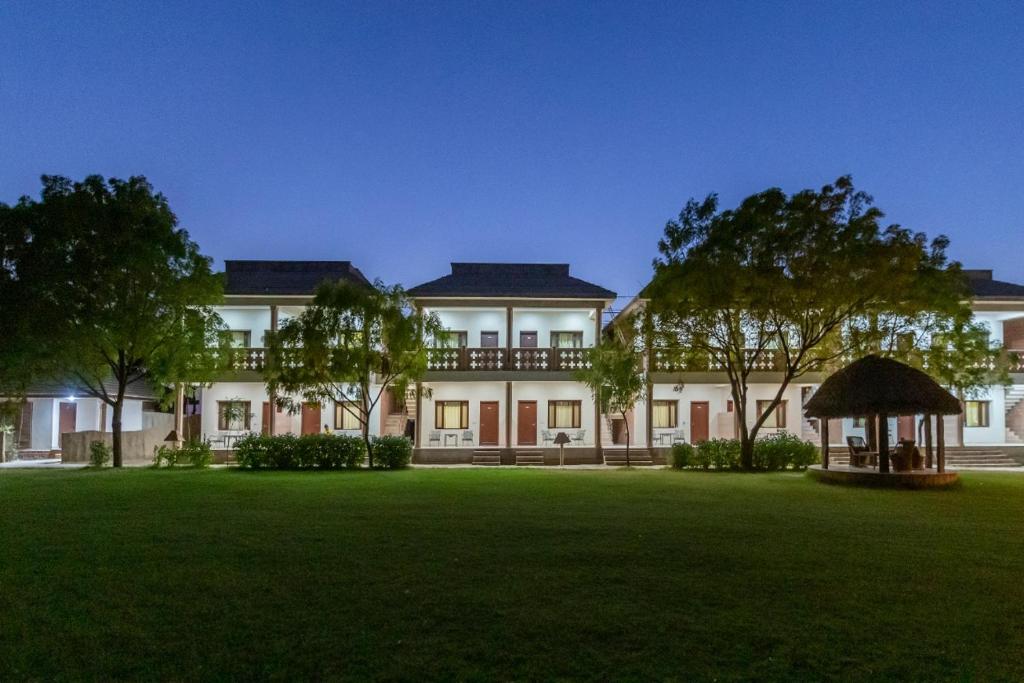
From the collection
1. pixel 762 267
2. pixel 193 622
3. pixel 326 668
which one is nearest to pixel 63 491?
pixel 193 622

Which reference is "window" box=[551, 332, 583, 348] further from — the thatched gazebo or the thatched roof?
the thatched roof

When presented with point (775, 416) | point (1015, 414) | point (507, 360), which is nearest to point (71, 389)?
point (507, 360)

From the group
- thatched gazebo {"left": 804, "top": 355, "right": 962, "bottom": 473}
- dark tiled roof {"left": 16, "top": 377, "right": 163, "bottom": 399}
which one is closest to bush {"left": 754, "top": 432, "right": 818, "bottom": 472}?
thatched gazebo {"left": 804, "top": 355, "right": 962, "bottom": 473}

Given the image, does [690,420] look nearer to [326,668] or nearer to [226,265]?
[226,265]

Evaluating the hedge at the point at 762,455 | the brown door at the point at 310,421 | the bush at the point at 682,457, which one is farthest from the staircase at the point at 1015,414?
the brown door at the point at 310,421

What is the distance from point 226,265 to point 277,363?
1448 centimetres

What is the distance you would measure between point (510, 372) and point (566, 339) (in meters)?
3.94

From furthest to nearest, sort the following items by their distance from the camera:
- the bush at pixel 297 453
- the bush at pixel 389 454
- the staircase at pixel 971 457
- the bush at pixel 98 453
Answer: the staircase at pixel 971 457
the bush at pixel 98 453
the bush at pixel 389 454
the bush at pixel 297 453

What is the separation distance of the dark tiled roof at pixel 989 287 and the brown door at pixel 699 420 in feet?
38.5

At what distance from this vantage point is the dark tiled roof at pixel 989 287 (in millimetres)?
30258

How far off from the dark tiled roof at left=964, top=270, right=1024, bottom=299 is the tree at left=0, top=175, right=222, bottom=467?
29.6m

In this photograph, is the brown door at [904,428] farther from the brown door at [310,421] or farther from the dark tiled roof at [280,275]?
the brown door at [310,421]

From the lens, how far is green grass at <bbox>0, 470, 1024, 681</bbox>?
4879 mm

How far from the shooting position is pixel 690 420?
31.2m
